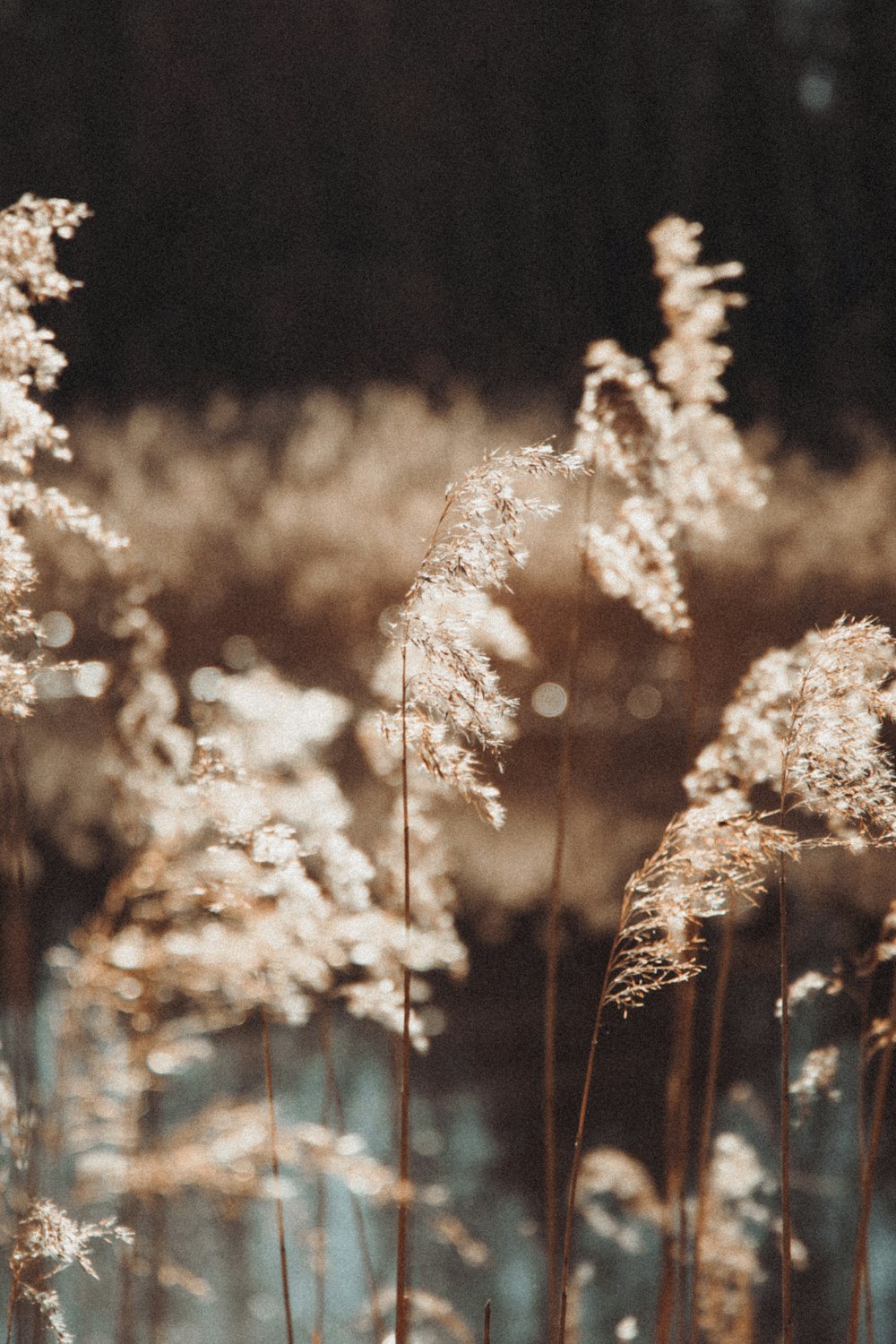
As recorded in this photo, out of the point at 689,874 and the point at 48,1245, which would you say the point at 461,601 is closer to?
the point at 689,874

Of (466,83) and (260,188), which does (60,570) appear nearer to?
(260,188)

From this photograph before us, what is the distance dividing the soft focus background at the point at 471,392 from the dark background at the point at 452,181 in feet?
0.13

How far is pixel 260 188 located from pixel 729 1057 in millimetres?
10934

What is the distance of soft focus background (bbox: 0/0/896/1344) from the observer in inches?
160

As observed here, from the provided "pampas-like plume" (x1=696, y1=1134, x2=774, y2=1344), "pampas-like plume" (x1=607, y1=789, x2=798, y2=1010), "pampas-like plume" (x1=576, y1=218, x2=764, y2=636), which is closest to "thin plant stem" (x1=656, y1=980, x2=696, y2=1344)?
"pampas-like plume" (x1=607, y1=789, x2=798, y2=1010)

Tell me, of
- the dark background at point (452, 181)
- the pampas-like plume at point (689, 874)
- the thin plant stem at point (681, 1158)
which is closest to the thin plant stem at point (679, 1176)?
the thin plant stem at point (681, 1158)

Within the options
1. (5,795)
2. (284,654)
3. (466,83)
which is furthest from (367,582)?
(466,83)

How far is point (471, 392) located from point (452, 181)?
4288mm

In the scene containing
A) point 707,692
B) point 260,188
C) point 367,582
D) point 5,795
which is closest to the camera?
point 5,795

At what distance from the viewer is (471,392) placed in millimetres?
8500

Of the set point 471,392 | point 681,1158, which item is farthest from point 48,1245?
point 471,392

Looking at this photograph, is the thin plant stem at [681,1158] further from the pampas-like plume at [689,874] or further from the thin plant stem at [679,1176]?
the pampas-like plume at [689,874]

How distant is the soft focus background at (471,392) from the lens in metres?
4.06

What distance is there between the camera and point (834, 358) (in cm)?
745
